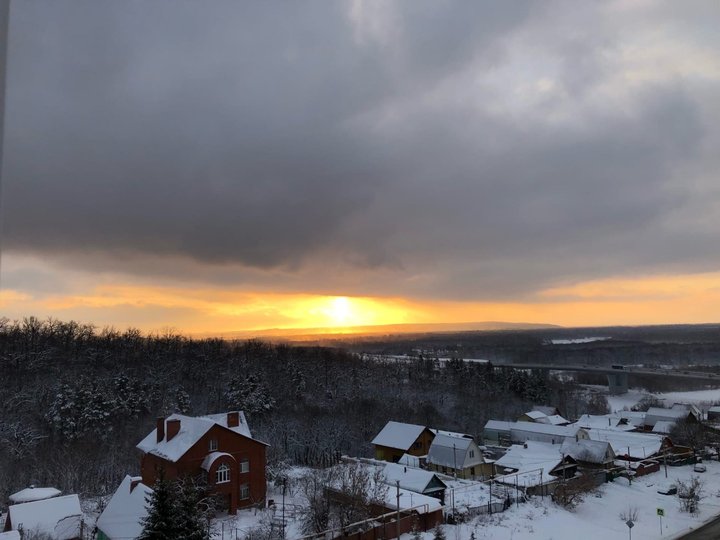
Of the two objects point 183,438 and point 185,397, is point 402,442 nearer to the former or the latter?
point 183,438

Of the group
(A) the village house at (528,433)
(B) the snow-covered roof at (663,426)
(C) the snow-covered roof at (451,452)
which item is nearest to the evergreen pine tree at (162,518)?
(C) the snow-covered roof at (451,452)

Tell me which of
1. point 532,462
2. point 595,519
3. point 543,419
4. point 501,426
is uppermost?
point 595,519

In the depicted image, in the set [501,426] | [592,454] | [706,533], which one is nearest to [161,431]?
[706,533]

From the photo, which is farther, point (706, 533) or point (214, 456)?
point (214, 456)

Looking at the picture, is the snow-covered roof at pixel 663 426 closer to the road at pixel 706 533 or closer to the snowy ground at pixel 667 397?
the snowy ground at pixel 667 397

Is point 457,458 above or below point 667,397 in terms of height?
above

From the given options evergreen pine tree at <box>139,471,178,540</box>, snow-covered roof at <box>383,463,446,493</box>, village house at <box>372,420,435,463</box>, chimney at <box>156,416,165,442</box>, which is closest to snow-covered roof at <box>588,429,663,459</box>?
village house at <box>372,420,435,463</box>
